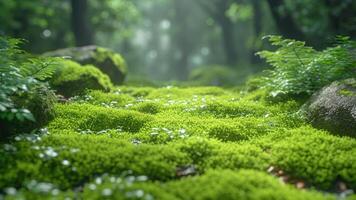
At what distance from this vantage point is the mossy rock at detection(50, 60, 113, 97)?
973cm

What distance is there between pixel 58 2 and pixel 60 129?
1910 cm

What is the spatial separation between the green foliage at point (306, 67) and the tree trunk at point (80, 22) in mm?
11073

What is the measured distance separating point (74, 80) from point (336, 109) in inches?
250

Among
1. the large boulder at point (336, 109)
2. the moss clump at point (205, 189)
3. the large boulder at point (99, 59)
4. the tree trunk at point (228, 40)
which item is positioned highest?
the large boulder at point (336, 109)

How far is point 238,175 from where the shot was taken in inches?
200

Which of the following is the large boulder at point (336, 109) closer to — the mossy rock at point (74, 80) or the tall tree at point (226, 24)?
the mossy rock at point (74, 80)

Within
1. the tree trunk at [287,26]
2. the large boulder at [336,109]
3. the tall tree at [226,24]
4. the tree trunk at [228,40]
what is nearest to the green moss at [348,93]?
the large boulder at [336,109]

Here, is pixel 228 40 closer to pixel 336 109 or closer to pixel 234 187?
pixel 336 109

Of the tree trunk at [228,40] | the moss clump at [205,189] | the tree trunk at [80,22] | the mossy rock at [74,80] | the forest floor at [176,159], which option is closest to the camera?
the moss clump at [205,189]

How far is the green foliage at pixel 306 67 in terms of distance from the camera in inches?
321

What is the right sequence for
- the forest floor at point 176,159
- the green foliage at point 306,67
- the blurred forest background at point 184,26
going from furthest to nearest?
the blurred forest background at point 184,26 → the green foliage at point 306,67 → the forest floor at point 176,159

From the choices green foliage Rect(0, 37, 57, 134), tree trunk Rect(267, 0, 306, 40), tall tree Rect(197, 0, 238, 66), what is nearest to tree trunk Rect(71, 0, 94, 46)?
tree trunk Rect(267, 0, 306, 40)

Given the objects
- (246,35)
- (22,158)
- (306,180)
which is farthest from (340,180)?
(246,35)

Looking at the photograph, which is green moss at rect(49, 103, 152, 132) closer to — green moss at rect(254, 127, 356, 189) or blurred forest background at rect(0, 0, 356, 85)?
green moss at rect(254, 127, 356, 189)
